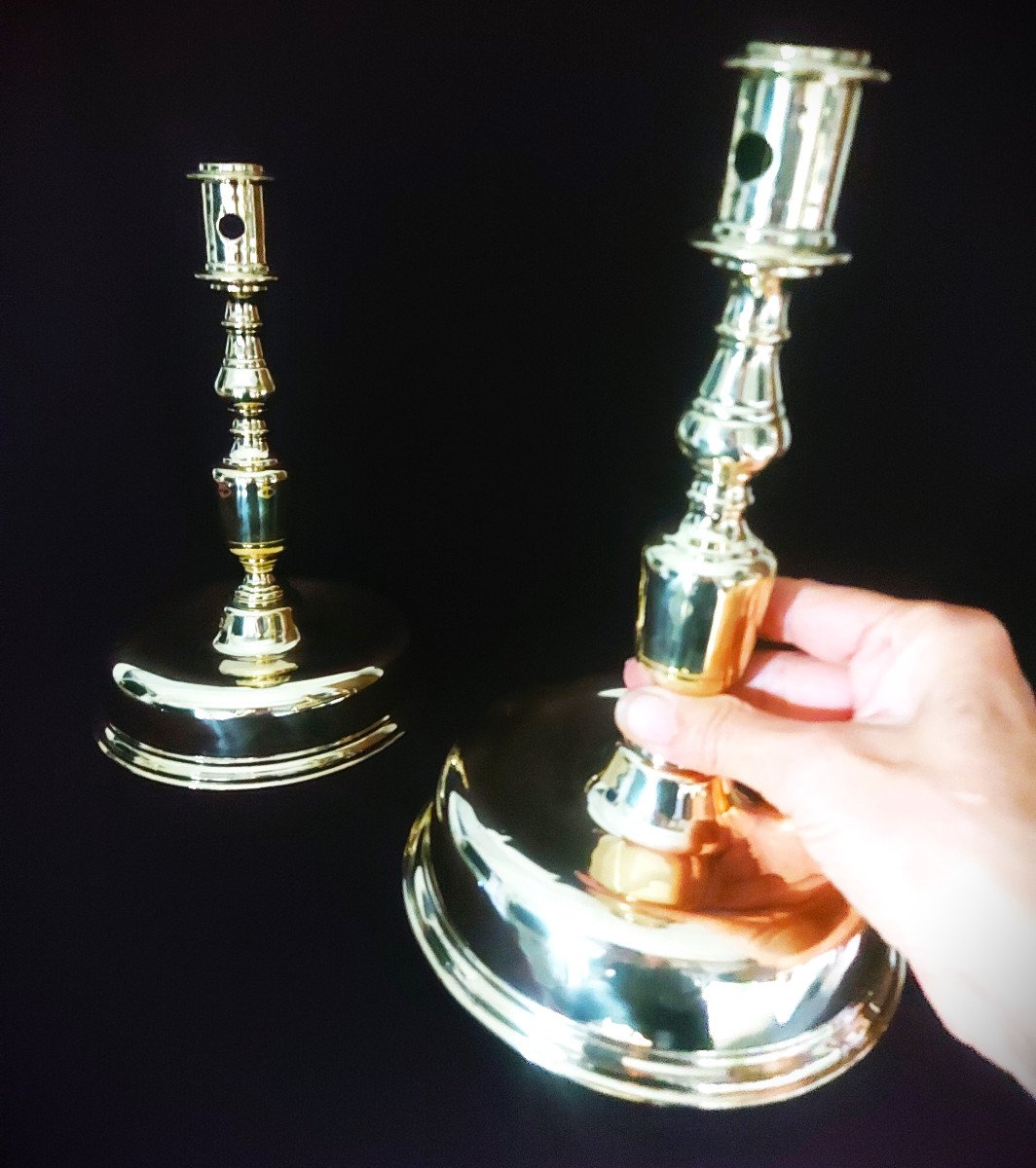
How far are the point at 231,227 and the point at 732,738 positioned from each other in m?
0.36

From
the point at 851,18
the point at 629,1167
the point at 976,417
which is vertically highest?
the point at 851,18

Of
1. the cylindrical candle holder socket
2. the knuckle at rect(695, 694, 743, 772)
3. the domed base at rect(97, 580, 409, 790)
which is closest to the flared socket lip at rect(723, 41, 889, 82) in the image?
the cylindrical candle holder socket

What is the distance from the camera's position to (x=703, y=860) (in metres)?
0.47

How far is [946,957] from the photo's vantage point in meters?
0.42

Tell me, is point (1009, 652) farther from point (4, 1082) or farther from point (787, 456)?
point (4, 1082)

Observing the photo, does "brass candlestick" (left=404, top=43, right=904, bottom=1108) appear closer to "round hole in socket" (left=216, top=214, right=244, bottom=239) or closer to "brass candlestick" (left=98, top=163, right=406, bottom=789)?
"brass candlestick" (left=98, top=163, right=406, bottom=789)

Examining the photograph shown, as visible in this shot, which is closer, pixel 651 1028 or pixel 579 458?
pixel 651 1028

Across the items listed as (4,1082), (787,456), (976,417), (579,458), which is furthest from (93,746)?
(976,417)

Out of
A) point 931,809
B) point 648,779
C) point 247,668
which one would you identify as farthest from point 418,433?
point 931,809

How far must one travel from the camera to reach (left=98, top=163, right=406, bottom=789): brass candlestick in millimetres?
555

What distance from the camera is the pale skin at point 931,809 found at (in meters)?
0.40

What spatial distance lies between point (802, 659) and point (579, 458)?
23 cm

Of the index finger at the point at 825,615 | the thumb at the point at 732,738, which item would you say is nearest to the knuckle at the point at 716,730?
the thumb at the point at 732,738

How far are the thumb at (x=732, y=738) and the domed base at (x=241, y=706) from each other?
23 cm
